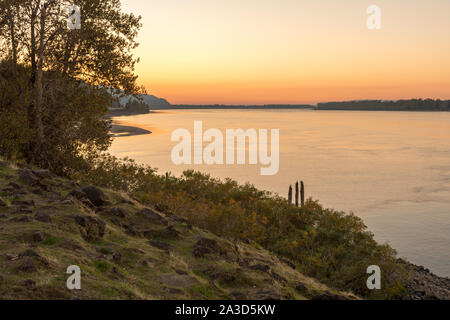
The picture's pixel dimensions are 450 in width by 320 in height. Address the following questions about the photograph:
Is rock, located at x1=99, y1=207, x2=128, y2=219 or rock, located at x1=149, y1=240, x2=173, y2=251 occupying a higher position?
rock, located at x1=99, y1=207, x2=128, y2=219

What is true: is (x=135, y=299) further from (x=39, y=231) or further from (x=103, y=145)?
(x=103, y=145)

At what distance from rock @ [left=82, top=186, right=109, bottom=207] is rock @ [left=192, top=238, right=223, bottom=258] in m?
4.42

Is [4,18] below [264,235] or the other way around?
the other way around

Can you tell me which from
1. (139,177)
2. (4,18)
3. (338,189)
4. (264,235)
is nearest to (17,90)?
(4,18)

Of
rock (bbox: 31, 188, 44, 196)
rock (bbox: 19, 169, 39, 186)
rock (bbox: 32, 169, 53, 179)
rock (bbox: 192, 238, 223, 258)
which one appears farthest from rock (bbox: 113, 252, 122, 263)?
rock (bbox: 32, 169, 53, 179)

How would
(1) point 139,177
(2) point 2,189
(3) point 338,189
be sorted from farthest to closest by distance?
(3) point 338,189, (1) point 139,177, (2) point 2,189

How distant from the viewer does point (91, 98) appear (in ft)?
79.9

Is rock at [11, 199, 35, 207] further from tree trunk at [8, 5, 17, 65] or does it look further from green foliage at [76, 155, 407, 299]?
tree trunk at [8, 5, 17, 65]

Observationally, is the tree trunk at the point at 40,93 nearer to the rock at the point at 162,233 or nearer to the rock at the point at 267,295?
the rock at the point at 162,233

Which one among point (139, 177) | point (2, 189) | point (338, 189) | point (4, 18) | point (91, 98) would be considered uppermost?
point (4, 18)

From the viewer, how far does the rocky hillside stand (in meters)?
8.11

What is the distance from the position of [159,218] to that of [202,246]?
2.84 metres

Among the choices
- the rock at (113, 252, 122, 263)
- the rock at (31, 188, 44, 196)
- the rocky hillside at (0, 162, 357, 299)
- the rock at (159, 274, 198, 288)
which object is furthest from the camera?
the rock at (31, 188, 44, 196)

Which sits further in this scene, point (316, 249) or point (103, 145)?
point (316, 249)
